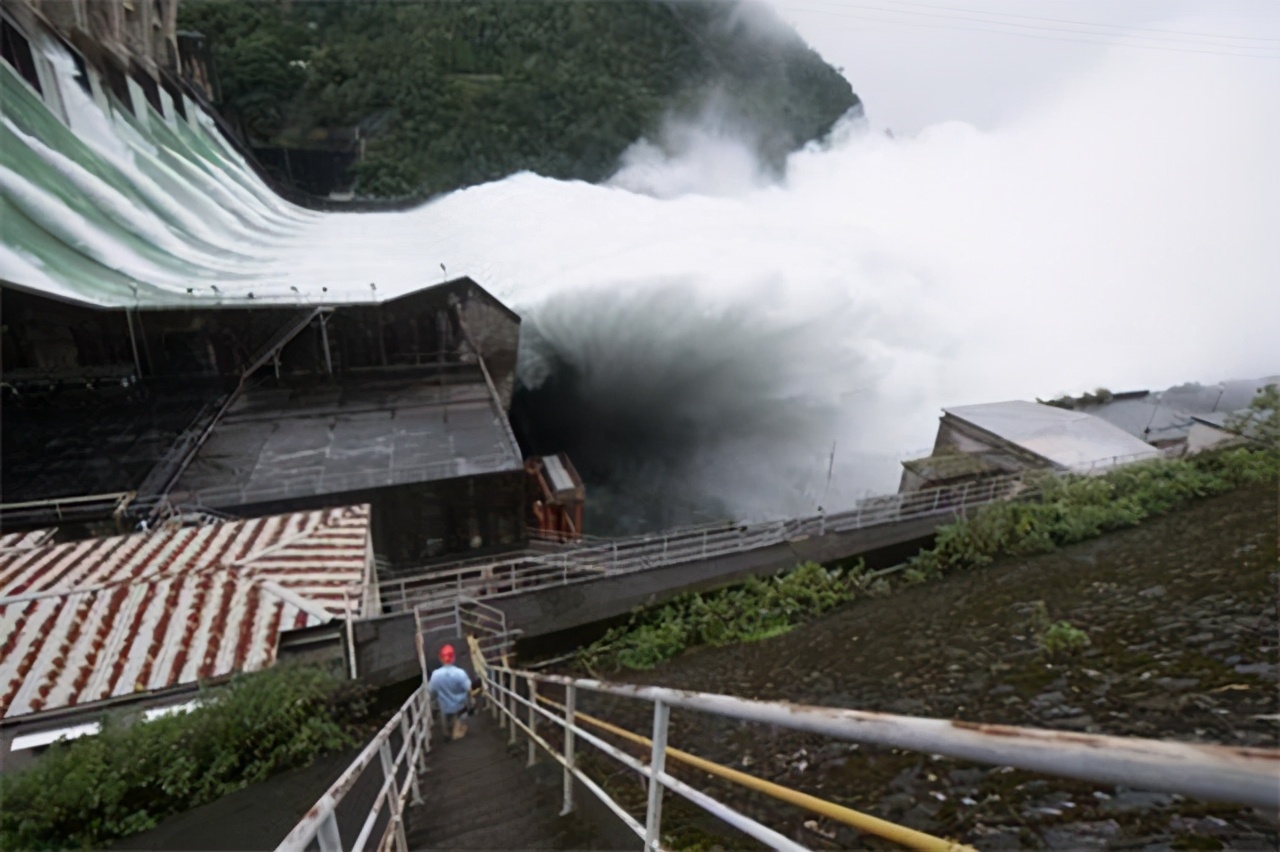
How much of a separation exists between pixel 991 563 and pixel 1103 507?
173cm

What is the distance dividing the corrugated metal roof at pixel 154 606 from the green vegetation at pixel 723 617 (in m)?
2.85

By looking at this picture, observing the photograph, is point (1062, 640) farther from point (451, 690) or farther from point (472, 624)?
point (472, 624)

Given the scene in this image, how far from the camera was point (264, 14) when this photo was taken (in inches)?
1690

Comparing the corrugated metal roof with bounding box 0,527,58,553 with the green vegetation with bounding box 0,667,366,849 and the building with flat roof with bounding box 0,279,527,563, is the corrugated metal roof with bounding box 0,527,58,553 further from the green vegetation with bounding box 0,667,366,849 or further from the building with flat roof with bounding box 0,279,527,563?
the green vegetation with bounding box 0,667,366,849

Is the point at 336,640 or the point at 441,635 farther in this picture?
the point at 441,635

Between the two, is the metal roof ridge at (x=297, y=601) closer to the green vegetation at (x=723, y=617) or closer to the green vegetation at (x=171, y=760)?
the green vegetation at (x=171, y=760)

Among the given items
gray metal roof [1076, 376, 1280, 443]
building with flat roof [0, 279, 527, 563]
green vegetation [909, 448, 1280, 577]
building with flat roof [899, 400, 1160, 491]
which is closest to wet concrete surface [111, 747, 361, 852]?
building with flat roof [0, 279, 527, 563]

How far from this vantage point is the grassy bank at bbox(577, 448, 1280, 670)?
23.2ft

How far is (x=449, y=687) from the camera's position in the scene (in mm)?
4859

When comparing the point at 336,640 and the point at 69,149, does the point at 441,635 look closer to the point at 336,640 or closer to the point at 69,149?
the point at 336,640

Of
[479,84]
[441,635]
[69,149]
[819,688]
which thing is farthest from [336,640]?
[479,84]

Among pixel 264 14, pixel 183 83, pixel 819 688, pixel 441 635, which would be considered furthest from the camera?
pixel 264 14

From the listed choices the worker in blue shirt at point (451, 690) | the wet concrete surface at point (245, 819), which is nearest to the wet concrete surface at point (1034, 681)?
the worker in blue shirt at point (451, 690)

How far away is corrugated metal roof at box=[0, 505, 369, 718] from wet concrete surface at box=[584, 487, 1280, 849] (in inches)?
122
